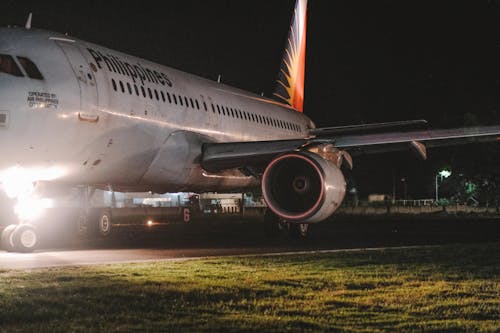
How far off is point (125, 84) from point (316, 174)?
4727mm

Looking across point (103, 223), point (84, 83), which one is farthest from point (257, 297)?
point (103, 223)

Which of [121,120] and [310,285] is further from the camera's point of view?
[121,120]

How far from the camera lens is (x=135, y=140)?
54.1 ft

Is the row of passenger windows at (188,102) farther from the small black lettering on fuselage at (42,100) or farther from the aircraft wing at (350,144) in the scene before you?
the small black lettering on fuselage at (42,100)

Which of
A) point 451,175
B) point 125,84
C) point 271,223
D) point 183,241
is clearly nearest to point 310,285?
point 125,84

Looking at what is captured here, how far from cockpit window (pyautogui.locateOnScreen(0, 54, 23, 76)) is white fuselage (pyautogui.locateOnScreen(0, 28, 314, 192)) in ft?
0.37

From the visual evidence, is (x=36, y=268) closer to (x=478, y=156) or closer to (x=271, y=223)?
(x=271, y=223)

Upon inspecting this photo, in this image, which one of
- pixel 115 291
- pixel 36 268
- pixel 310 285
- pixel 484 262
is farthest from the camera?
pixel 484 262

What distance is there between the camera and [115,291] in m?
9.34

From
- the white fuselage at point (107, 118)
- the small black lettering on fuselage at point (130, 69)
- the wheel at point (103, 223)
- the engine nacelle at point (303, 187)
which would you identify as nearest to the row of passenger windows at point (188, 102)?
the white fuselage at point (107, 118)

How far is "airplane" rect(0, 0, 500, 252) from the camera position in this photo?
46.3 feet

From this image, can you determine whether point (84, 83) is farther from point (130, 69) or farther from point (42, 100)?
point (130, 69)

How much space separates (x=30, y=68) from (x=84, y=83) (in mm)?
1231

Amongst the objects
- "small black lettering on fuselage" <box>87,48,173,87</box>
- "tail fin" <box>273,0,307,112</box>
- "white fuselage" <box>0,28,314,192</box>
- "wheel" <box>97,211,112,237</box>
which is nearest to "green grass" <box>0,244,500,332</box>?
"white fuselage" <box>0,28,314,192</box>
